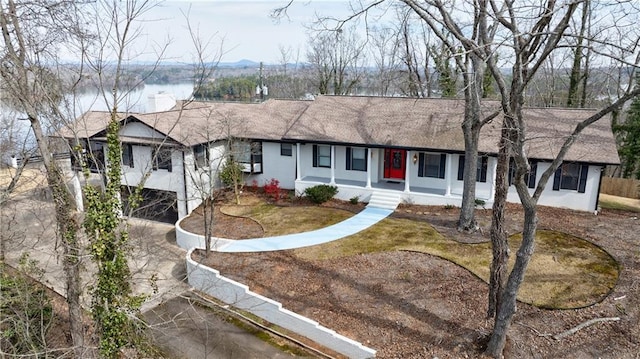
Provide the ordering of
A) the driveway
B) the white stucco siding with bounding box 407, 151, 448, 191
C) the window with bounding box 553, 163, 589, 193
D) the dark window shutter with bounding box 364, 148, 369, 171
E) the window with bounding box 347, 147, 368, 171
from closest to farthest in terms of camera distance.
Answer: the driveway → the window with bounding box 553, 163, 589, 193 → the white stucco siding with bounding box 407, 151, 448, 191 → the dark window shutter with bounding box 364, 148, 369, 171 → the window with bounding box 347, 147, 368, 171

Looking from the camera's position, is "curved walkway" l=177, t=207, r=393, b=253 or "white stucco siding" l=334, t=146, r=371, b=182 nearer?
"curved walkway" l=177, t=207, r=393, b=253

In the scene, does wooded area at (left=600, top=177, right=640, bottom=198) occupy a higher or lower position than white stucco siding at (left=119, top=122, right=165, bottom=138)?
lower

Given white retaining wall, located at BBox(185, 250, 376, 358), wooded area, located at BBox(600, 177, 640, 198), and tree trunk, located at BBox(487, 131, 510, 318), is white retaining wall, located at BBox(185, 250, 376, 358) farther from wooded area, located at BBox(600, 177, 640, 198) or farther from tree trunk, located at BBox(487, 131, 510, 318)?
wooded area, located at BBox(600, 177, 640, 198)

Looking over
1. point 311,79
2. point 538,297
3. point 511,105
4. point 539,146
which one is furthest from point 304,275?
point 311,79

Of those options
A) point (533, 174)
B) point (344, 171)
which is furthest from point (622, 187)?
point (344, 171)

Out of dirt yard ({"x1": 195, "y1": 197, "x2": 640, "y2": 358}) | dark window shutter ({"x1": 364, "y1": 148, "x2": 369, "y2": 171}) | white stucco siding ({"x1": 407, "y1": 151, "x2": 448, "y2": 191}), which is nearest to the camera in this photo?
dirt yard ({"x1": 195, "y1": 197, "x2": 640, "y2": 358})

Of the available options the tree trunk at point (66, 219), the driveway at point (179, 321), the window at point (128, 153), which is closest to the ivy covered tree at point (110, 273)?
the driveway at point (179, 321)

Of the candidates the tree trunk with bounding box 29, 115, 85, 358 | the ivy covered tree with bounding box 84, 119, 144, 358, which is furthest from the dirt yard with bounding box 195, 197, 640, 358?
the tree trunk with bounding box 29, 115, 85, 358
